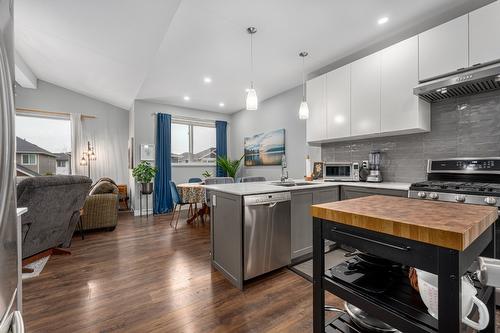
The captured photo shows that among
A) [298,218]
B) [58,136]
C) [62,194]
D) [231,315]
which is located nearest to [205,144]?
[58,136]

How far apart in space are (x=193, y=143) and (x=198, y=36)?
12.0ft

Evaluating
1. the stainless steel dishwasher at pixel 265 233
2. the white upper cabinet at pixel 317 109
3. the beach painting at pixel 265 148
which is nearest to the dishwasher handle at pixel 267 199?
the stainless steel dishwasher at pixel 265 233

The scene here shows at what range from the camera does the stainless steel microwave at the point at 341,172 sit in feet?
9.77

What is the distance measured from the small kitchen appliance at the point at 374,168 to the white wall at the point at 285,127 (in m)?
0.90

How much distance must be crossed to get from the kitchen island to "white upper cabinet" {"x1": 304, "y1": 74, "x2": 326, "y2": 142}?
106cm

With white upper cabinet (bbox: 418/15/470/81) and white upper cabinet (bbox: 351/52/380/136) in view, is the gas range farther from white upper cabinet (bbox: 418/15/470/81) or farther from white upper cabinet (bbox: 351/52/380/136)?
white upper cabinet (bbox: 418/15/470/81)

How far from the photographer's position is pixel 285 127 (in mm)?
4562

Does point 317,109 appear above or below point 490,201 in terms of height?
above

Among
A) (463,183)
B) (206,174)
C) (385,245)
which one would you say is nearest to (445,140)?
(463,183)

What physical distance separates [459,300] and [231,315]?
144 centimetres

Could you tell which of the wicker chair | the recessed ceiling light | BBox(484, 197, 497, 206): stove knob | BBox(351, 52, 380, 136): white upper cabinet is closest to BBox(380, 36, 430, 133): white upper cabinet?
BBox(351, 52, 380, 136): white upper cabinet

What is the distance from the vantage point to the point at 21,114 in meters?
5.13

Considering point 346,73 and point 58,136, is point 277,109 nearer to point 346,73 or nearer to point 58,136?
point 346,73

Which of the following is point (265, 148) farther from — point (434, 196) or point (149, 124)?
point (434, 196)
